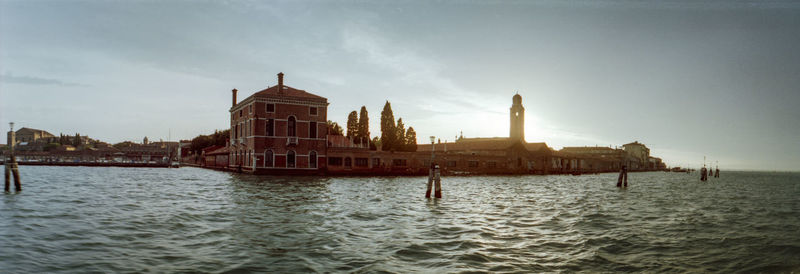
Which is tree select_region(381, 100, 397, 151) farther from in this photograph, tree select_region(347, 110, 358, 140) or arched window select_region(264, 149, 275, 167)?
arched window select_region(264, 149, 275, 167)

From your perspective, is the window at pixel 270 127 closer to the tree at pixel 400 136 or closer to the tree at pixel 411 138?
the tree at pixel 400 136

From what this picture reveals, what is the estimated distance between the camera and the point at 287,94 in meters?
43.3

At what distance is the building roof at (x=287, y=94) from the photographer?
41.5 metres

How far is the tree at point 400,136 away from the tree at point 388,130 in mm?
879

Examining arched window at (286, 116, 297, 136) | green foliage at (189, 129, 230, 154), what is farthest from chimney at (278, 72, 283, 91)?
green foliage at (189, 129, 230, 154)

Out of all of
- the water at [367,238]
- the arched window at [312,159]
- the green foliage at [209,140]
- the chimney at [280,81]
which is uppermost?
the chimney at [280,81]

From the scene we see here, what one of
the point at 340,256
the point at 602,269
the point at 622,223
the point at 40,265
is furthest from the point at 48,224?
the point at 622,223

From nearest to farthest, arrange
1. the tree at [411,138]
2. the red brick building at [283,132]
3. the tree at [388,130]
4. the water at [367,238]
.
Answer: the water at [367,238]
the red brick building at [283,132]
the tree at [388,130]
the tree at [411,138]

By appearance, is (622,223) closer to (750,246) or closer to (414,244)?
(750,246)

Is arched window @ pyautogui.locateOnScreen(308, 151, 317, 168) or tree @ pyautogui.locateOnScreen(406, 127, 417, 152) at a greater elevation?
tree @ pyautogui.locateOnScreen(406, 127, 417, 152)

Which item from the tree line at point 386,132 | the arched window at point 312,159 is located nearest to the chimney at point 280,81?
the arched window at point 312,159

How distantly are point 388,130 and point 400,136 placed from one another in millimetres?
2579

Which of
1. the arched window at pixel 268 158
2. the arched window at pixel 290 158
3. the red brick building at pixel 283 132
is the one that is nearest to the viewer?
the red brick building at pixel 283 132

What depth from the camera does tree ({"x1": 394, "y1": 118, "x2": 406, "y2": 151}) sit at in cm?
5825
